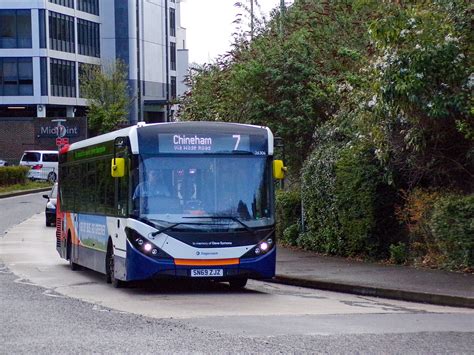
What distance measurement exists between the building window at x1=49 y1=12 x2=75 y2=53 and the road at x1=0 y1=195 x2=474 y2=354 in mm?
60624

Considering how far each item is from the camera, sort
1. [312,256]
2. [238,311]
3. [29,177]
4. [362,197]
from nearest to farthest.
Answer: [238,311], [362,197], [312,256], [29,177]

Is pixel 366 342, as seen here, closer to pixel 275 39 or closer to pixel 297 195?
pixel 297 195

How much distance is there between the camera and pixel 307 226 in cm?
2488

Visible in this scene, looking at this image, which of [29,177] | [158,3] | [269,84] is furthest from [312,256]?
[158,3]

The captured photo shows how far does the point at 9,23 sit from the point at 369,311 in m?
66.9

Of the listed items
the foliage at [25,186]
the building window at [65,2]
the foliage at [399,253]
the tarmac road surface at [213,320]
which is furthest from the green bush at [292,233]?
the building window at [65,2]

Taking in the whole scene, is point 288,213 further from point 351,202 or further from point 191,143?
point 191,143

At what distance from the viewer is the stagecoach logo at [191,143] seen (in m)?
16.8

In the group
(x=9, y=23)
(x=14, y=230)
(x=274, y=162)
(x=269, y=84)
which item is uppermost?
(x=9, y=23)

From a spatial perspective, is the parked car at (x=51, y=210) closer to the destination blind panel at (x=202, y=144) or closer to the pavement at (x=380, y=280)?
the pavement at (x=380, y=280)

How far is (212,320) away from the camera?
12.9 m

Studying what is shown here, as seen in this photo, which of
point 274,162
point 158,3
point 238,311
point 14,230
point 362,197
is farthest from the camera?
point 158,3

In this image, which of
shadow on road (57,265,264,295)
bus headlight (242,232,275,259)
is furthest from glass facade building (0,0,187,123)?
bus headlight (242,232,275,259)

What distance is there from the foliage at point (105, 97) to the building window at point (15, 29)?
5614mm
